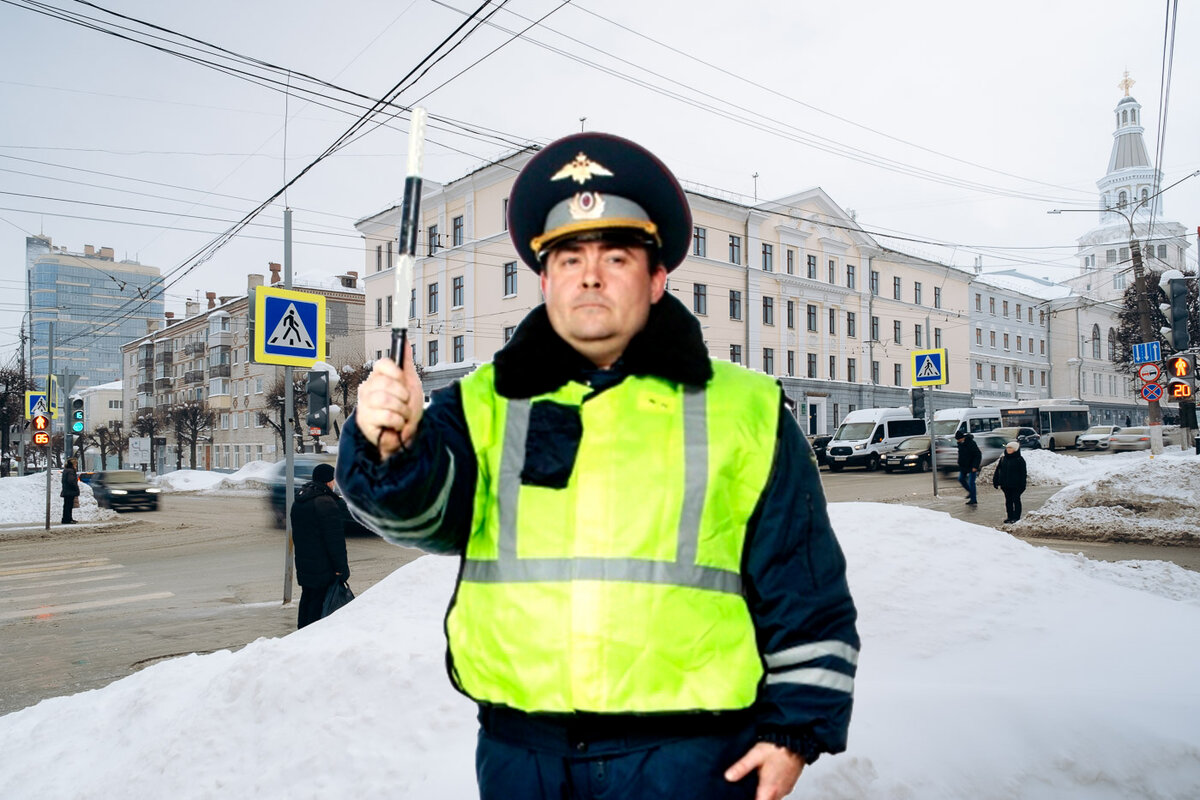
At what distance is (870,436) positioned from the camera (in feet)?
106

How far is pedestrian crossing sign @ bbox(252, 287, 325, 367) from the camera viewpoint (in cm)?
872

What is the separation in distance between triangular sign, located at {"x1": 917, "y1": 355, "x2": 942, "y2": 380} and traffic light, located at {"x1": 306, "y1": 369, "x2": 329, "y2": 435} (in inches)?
509

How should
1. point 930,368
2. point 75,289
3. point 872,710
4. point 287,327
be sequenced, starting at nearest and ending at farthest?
point 872,710 < point 287,327 < point 930,368 < point 75,289

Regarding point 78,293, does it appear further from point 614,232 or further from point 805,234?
Result: point 614,232

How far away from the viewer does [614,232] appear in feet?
Answer: 6.02

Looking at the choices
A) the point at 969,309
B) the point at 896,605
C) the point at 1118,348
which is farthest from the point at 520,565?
the point at 969,309

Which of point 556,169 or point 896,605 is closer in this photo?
point 556,169

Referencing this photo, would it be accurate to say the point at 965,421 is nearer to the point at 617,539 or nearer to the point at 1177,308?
the point at 1177,308

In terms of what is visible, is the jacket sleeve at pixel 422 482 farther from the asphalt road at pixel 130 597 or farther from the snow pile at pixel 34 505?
the snow pile at pixel 34 505

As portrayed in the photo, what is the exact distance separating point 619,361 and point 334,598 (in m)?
6.12

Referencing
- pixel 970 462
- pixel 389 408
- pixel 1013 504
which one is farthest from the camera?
pixel 970 462

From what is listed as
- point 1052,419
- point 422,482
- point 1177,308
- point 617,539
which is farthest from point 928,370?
point 1052,419

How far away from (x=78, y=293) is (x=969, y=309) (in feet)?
230

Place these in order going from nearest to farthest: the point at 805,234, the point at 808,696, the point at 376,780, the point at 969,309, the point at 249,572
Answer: the point at 808,696
the point at 376,780
the point at 249,572
the point at 805,234
the point at 969,309
